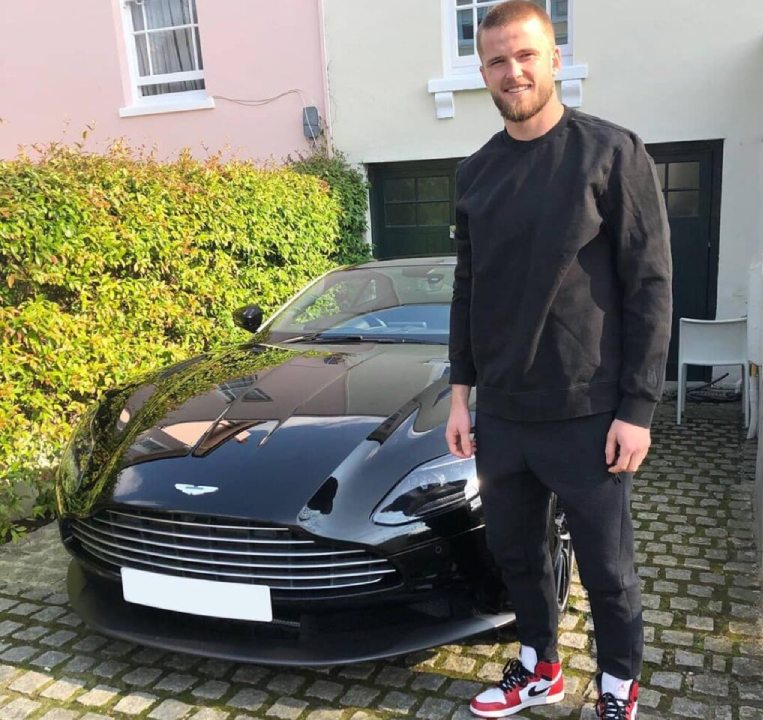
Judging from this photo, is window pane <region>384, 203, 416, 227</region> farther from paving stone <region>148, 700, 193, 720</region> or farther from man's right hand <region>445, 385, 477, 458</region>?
paving stone <region>148, 700, 193, 720</region>

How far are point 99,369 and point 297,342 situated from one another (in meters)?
1.26

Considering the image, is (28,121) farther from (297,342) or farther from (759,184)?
(759,184)

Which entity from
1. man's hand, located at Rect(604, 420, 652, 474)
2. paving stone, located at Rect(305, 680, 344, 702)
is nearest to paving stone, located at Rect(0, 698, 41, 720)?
paving stone, located at Rect(305, 680, 344, 702)

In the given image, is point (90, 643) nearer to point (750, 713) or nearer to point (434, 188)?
point (750, 713)

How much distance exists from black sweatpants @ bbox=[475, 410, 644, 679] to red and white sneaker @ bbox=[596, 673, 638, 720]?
0.07 meters

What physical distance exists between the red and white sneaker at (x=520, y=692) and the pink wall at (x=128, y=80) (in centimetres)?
622

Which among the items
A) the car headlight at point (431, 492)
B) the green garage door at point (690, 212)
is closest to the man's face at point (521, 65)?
the car headlight at point (431, 492)

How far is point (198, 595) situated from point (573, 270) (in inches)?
59.7

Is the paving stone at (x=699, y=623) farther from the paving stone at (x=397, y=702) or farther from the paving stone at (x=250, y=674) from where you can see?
the paving stone at (x=250, y=674)

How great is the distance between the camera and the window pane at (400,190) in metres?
7.55

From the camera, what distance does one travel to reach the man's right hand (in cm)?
223

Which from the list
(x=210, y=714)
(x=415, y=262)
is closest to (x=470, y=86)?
(x=415, y=262)

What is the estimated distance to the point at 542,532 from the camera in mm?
2182

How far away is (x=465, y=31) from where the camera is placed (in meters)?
7.09
